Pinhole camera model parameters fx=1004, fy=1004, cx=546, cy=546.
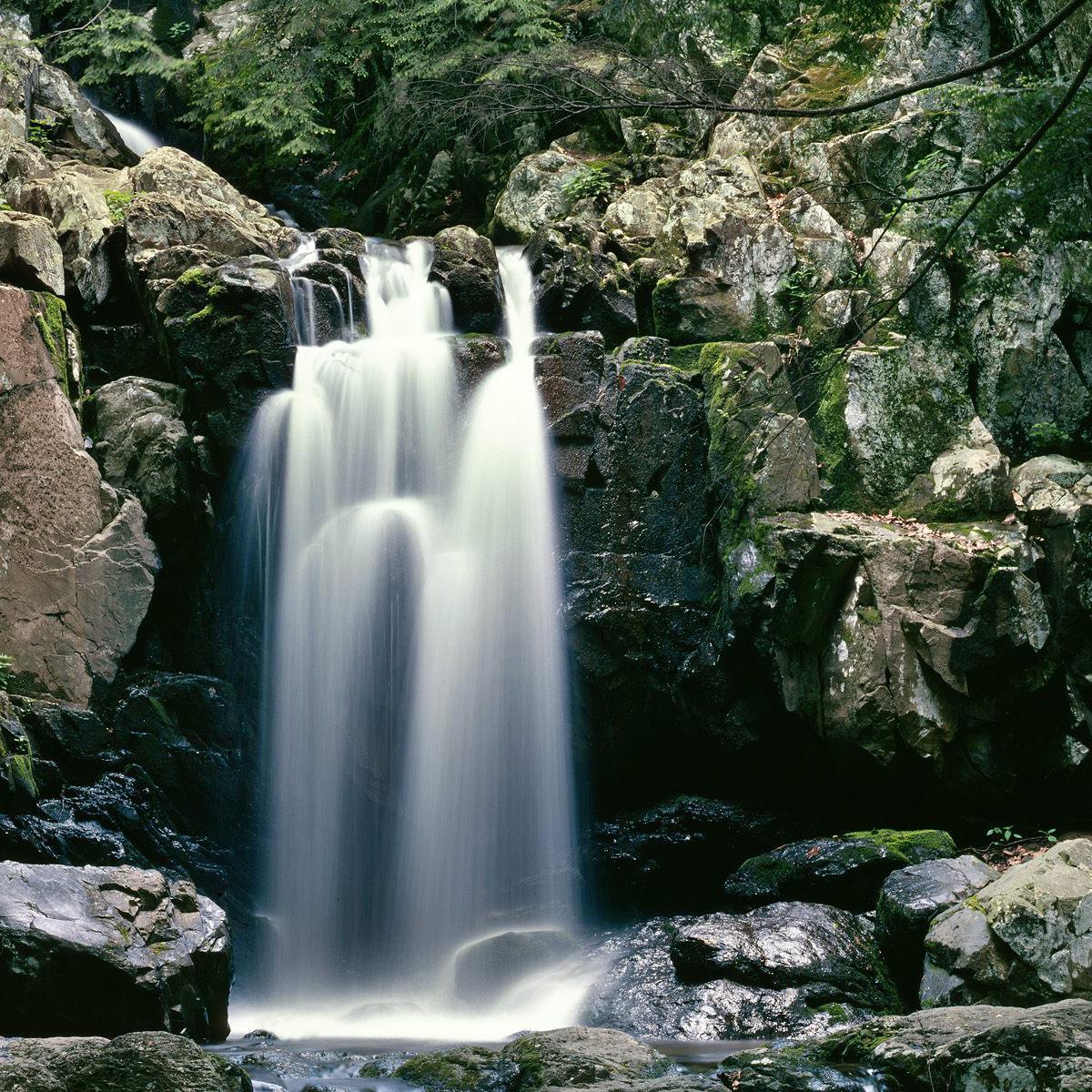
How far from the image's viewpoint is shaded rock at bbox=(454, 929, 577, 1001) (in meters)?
8.01

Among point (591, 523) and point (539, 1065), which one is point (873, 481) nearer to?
point (591, 523)

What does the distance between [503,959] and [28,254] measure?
850 cm

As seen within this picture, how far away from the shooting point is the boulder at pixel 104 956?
5648 mm

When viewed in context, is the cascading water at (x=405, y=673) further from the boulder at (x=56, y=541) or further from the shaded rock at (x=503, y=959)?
the boulder at (x=56, y=541)

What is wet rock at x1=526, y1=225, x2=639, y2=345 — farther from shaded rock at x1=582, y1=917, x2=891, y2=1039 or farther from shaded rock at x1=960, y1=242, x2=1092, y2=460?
shaded rock at x1=582, y1=917, x2=891, y2=1039

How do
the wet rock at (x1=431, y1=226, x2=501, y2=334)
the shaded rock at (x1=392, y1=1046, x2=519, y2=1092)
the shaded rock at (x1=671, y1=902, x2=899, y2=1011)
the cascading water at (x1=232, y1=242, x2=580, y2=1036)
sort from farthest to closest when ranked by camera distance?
the wet rock at (x1=431, y1=226, x2=501, y2=334), the cascading water at (x1=232, y1=242, x2=580, y2=1036), the shaded rock at (x1=671, y1=902, x2=899, y2=1011), the shaded rock at (x1=392, y1=1046, x2=519, y2=1092)

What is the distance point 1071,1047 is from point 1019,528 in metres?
6.77

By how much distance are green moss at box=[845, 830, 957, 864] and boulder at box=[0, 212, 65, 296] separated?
9.79 m

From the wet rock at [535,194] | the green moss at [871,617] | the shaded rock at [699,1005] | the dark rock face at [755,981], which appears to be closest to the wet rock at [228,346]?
the wet rock at [535,194]

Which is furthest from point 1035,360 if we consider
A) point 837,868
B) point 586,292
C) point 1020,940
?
point 1020,940

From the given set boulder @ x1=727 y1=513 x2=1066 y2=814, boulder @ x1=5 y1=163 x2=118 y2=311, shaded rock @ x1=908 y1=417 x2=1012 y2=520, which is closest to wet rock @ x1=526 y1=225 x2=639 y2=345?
boulder @ x1=727 y1=513 x2=1066 y2=814

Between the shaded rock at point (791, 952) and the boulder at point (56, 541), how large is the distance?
5831 mm

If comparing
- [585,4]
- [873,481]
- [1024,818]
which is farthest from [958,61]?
[1024,818]

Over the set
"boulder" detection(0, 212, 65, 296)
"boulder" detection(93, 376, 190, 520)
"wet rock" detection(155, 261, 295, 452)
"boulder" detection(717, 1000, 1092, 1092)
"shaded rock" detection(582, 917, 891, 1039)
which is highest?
"boulder" detection(0, 212, 65, 296)
